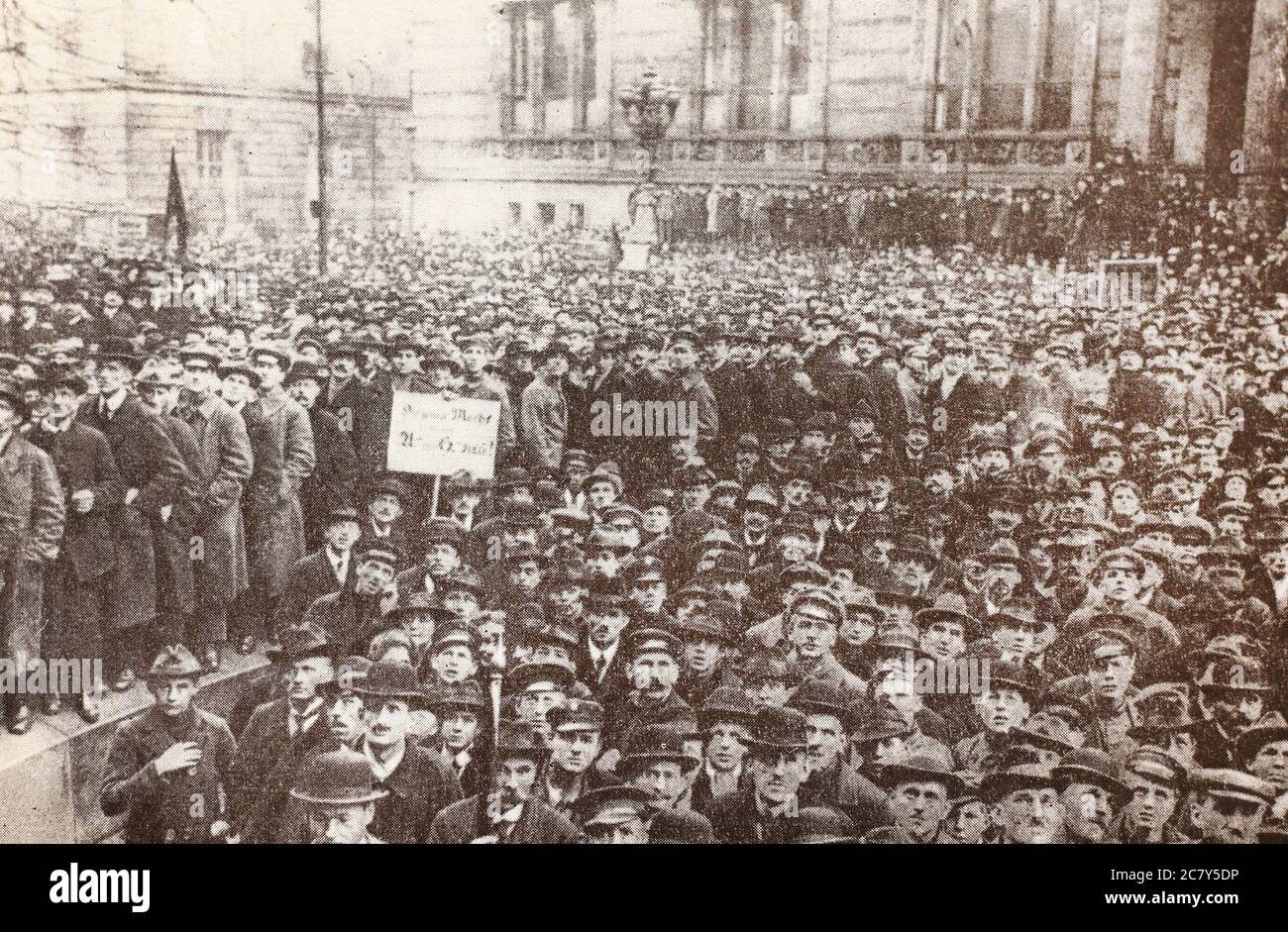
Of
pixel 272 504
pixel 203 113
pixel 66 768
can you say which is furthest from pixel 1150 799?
pixel 203 113

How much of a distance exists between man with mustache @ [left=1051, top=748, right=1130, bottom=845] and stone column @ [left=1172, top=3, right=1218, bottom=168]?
9.50 ft

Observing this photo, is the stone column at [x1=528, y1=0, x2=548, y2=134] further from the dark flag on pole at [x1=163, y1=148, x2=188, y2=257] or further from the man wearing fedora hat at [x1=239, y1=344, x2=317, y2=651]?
the man wearing fedora hat at [x1=239, y1=344, x2=317, y2=651]

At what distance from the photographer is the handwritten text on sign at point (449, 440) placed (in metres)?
5.17

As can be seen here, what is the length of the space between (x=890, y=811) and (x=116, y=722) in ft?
12.4

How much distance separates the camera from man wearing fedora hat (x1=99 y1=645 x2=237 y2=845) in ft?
16.5

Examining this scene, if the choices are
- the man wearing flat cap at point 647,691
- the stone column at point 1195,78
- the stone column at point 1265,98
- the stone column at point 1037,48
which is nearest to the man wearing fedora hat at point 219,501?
the man wearing flat cap at point 647,691

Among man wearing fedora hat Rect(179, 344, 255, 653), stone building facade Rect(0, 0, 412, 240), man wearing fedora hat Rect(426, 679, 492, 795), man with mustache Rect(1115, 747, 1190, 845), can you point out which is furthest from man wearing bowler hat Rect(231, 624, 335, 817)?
man with mustache Rect(1115, 747, 1190, 845)

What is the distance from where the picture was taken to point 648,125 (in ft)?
17.4

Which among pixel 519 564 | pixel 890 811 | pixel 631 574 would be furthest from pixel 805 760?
pixel 519 564

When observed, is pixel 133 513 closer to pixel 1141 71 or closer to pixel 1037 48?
pixel 1037 48

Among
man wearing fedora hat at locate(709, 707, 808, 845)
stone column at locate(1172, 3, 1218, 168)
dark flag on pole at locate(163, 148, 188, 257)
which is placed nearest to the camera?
stone column at locate(1172, 3, 1218, 168)

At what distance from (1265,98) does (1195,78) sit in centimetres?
36

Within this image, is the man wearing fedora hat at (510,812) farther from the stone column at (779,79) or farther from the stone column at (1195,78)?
the stone column at (1195,78)

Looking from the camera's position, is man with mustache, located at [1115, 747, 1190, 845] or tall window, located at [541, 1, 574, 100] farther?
tall window, located at [541, 1, 574, 100]
